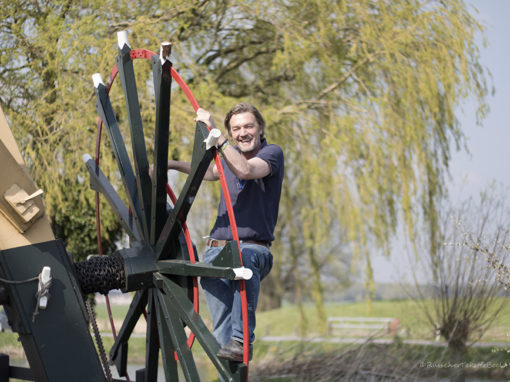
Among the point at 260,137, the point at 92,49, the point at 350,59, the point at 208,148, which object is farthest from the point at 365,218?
the point at 208,148

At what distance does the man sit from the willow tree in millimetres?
4994

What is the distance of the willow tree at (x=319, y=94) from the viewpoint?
851 cm

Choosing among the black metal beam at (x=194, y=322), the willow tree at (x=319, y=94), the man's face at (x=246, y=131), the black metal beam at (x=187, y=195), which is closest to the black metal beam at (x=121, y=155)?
the black metal beam at (x=187, y=195)

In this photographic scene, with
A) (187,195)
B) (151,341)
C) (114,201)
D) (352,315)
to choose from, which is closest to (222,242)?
(187,195)

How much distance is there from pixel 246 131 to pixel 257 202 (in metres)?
0.45

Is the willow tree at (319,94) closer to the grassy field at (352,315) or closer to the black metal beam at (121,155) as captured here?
the grassy field at (352,315)

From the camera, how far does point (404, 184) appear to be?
885 centimetres

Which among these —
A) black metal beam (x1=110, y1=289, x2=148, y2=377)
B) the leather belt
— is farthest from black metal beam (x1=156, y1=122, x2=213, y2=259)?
black metal beam (x1=110, y1=289, x2=148, y2=377)

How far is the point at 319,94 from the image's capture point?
1020 centimetres

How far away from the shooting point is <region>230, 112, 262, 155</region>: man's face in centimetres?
364

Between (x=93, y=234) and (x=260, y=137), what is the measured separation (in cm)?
648

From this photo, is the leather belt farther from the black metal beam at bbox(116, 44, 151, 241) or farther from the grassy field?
the grassy field

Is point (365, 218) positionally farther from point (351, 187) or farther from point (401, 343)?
point (401, 343)

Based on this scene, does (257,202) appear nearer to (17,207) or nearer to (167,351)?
(167,351)
